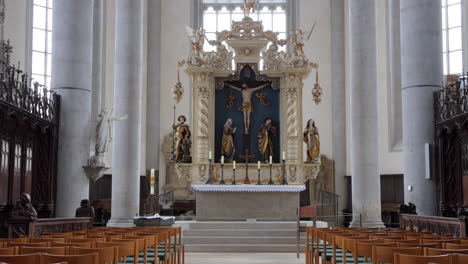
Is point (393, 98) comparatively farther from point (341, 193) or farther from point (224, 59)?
point (224, 59)

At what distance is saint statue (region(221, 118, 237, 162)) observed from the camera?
23625 millimetres

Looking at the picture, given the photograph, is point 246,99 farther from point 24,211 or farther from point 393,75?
point 24,211

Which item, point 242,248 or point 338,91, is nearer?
point 242,248

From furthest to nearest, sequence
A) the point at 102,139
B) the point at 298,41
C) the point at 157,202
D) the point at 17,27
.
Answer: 1. the point at 157,202
2. the point at 17,27
3. the point at 298,41
4. the point at 102,139

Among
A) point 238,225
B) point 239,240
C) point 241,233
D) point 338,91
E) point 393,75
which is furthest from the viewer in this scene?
point 338,91

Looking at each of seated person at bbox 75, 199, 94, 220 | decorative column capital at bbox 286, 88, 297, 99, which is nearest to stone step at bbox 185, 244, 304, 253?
seated person at bbox 75, 199, 94, 220

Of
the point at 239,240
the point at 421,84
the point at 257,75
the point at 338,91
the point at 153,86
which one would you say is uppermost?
the point at 153,86

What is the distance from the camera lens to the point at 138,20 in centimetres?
2297

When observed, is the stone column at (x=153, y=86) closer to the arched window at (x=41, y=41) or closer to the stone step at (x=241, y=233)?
the arched window at (x=41, y=41)

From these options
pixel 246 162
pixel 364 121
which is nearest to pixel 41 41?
pixel 246 162

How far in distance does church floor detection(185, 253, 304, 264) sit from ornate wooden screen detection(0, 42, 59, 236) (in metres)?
4.31

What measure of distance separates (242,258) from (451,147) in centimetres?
634

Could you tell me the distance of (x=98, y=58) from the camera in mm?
29125

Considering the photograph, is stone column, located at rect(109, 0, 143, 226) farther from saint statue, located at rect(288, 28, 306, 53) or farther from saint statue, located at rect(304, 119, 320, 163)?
saint statue, located at rect(304, 119, 320, 163)
